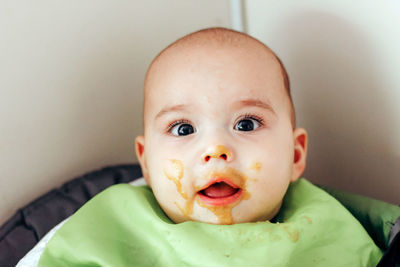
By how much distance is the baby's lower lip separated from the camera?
92 centimetres

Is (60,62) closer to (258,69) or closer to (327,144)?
(258,69)

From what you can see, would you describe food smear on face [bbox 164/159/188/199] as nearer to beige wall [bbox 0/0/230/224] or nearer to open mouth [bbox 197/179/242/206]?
open mouth [bbox 197/179/242/206]

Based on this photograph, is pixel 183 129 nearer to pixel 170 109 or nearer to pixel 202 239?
pixel 170 109

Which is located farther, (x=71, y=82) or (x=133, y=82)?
(x=133, y=82)

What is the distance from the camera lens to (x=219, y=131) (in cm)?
94

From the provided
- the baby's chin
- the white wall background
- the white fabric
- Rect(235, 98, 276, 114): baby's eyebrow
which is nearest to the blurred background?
the white wall background

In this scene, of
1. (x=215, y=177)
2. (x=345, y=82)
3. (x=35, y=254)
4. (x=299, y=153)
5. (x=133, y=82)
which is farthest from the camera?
(x=133, y=82)

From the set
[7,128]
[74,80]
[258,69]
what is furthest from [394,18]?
[7,128]

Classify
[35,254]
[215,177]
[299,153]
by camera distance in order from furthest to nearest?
[299,153], [35,254], [215,177]

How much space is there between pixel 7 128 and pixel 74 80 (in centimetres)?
21

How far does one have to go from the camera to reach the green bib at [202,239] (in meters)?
0.90

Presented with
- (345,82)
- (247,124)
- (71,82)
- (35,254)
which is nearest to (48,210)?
(35,254)

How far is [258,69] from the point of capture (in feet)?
3.28

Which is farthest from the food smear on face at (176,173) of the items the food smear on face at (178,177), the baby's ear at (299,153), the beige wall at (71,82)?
the beige wall at (71,82)
